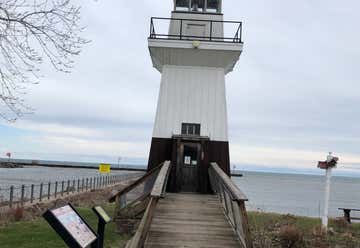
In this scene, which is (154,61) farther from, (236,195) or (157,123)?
(236,195)

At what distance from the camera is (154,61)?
664 inches

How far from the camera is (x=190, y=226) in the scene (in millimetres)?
9820

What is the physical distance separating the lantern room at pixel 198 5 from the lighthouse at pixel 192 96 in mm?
143

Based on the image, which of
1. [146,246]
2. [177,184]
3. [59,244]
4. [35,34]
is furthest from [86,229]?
Answer: [177,184]

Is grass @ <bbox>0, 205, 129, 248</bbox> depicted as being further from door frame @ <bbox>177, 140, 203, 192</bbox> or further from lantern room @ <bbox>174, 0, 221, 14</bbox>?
lantern room @ <bbox>174, 0, 221, 14</bbox>

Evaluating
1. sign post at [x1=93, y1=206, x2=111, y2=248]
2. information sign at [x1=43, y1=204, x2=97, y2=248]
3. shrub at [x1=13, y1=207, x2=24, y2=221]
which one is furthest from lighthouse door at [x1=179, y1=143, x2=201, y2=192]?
information sign at [x1=43, y1=204, x2=97, y2=248]

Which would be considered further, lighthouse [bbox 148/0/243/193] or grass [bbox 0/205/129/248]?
lighthouse [bbox 148/0/243/193]

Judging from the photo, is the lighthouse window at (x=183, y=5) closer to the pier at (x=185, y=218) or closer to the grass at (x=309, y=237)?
the pier at (x=185, y=218)

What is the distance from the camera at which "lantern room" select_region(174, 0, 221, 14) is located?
55.6ft

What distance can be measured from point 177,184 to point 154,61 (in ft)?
14.4

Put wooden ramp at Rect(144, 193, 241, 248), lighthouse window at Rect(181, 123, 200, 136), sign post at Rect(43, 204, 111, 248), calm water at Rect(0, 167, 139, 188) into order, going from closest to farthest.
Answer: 1. sign post at Rect(43, 204, 111, 248)
2. wooden ramp at Rect(144, 193, 241, 248)
3. lighthouse window at Rect(181, 123, 200, 136)
4. calm water at Rect(0, 167, 139, 188)

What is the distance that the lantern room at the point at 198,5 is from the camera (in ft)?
55.6

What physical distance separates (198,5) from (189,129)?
4.42 meters

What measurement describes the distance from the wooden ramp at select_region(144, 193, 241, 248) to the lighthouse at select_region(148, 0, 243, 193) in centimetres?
247
